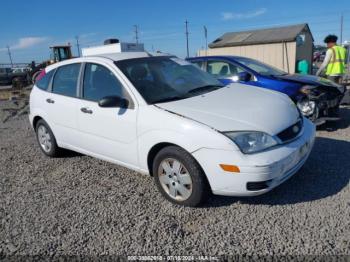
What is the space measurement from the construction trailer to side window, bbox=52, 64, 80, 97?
14679 millimetres

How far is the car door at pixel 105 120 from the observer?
350 centimetres

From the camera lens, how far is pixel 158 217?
3135mm

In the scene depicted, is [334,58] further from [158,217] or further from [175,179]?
[158,217]

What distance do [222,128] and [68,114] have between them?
93.5 inches

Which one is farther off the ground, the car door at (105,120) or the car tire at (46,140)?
the car door at (105,120)

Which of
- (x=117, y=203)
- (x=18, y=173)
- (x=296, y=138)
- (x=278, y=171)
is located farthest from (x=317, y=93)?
(x=18, y=173)

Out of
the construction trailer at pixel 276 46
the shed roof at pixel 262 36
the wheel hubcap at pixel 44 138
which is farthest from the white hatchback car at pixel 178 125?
the shed roof at pixel 262 36

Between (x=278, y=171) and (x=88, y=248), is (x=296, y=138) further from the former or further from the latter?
(x=88, y=248)

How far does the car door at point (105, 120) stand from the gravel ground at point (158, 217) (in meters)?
0.47

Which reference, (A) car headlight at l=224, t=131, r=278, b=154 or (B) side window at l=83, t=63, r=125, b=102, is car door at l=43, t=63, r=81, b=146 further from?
(A) car headlight at l=224, t=131, r=278, b=154

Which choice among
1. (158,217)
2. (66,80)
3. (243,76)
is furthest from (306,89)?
(66,80)

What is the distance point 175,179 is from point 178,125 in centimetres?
61

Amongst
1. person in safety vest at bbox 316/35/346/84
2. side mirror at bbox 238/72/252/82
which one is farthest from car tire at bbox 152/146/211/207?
person in safety vest at bbox 316/35/346/84

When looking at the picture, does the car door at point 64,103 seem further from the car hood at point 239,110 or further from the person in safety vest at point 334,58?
the person in safety vest at point 334,58
